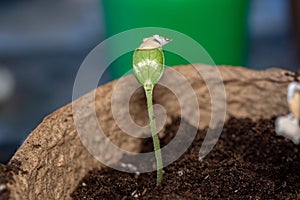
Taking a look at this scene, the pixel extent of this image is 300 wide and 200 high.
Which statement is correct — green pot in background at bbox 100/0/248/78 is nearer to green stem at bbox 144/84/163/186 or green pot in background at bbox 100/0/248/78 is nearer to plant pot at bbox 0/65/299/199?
plant pot at bbox 0/65/299/199

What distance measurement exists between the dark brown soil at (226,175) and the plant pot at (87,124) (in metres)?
0.03

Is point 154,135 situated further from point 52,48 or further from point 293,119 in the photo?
point 52,48

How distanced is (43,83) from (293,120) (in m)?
1.19

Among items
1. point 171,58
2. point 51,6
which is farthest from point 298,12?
point 51,6

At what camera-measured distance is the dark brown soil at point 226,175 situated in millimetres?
583

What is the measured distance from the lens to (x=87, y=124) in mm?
625

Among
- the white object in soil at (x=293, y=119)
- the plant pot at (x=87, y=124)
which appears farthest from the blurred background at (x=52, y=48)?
the white object in soil at (x=293, y=119)

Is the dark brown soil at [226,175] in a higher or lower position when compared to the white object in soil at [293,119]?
lower

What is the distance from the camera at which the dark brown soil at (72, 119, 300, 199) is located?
58cm

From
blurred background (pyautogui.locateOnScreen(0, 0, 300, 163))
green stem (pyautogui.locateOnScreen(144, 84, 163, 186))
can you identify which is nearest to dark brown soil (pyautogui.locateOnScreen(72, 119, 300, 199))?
green stem (pyautogui.locateOnScreen(144, 84, 163, 186))

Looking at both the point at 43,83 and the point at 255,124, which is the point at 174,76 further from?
the point at 43,83

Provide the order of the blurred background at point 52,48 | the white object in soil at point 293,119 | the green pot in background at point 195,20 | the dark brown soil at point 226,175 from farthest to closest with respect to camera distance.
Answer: the blurred background at point 52,48
the green pot in background at point 195,20
the dark brown soil at point 226,175
the white object in soil at point 293,119

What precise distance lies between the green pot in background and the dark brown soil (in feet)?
0.66

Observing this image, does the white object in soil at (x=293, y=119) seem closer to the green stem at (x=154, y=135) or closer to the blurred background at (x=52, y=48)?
the green stem at (x=154, y=135)
